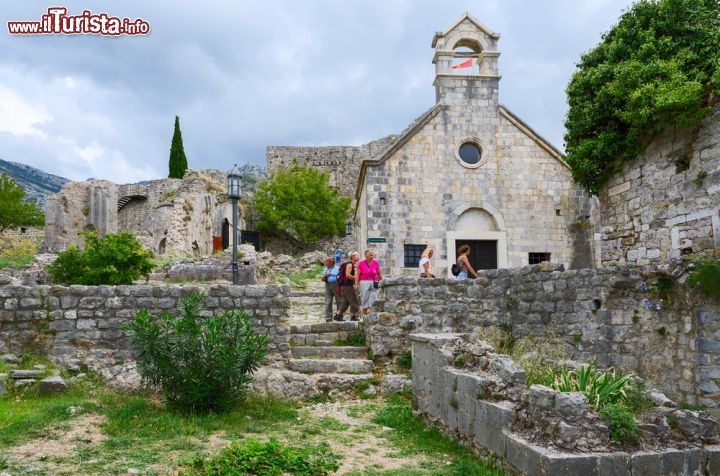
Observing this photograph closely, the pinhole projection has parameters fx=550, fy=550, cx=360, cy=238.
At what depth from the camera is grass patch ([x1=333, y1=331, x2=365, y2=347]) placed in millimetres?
9914

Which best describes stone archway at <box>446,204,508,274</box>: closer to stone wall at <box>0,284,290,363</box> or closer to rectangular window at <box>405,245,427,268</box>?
rectangular window at <box>405,245,427,268</box>

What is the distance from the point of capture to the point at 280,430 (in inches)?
261

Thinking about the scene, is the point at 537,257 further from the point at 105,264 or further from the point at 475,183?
the point at 105,264

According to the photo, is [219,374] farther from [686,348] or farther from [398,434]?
[686,348]

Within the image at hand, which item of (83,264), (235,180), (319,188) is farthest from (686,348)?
(319,188)

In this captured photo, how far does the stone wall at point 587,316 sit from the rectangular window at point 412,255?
719 centimetres

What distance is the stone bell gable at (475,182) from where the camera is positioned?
58.9 feet

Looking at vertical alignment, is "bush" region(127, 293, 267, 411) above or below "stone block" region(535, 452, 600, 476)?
above

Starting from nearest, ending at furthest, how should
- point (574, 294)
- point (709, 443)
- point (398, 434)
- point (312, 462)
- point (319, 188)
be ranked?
point (709, 443) < point (312, 462) < point (398, 434) < point (574, 294) < point (319, 188)

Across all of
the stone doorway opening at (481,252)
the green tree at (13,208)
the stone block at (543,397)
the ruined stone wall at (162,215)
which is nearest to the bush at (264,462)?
the stone block at (543,397)

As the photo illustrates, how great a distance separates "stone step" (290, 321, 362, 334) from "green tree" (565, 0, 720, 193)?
23.8 ft

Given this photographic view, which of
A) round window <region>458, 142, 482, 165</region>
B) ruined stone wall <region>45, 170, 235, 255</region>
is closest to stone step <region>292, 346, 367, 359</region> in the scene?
round window <region>458, 142, 482, 165</region>

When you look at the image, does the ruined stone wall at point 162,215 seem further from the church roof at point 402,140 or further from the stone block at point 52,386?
the stone block at point 52,386

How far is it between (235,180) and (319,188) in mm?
26324
